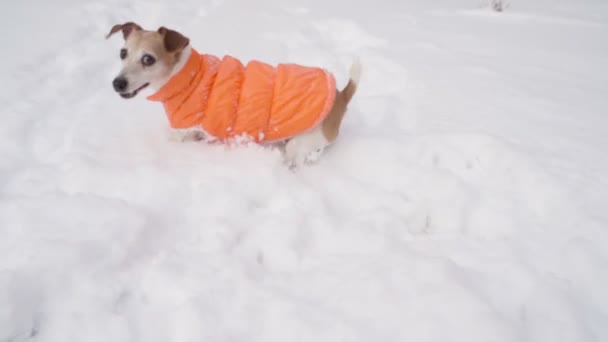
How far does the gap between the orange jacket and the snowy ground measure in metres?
0.19

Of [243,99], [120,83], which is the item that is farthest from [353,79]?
[120,83]

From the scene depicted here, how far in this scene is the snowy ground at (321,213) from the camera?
129cm

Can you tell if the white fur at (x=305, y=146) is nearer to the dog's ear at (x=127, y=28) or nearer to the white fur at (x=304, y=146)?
the white fur at (x=304, y=146)

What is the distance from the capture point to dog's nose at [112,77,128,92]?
78.6 inches

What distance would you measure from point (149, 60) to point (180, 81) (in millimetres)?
189

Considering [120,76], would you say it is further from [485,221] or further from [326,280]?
[485,221]

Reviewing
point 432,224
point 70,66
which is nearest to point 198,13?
point 70,66

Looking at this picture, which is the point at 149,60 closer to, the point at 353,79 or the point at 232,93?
the point at 232,93

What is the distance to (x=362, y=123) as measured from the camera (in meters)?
2.71

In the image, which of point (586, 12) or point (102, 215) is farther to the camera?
point (586, 12)

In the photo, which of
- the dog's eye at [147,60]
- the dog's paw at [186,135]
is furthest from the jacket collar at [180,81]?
the dog's paw at [186,135]

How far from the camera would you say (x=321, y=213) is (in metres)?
1.82

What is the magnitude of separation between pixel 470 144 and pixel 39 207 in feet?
7.40

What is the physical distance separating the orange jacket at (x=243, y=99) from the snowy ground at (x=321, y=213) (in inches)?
7.4
